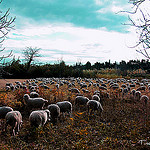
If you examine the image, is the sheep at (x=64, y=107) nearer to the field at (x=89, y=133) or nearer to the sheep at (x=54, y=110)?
the field at (x=89, y=133)

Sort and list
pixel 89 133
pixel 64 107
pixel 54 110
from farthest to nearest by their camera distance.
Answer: pixel 64 107, pixel 54 110, pixel 89 133

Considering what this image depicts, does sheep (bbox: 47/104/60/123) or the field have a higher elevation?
sheep (bbox: 47/104/60/123)

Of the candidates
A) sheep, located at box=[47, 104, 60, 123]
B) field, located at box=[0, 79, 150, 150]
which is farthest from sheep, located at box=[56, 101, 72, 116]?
sheep, located at box=[47, 104, 60, 123]

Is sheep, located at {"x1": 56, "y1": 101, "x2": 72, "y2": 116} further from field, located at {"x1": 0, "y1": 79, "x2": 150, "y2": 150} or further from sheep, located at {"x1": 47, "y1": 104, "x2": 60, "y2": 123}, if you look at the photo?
sheep, located at {"x1": 47, "y1": 104, "x2": 60, "y2": 123}

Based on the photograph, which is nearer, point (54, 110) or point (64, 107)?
point (54, 110)

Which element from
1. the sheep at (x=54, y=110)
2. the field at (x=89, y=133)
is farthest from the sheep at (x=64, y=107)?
the sheep at (x=54, y=110)

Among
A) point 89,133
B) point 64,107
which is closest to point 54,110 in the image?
point 64,107

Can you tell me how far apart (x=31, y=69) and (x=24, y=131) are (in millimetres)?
35160

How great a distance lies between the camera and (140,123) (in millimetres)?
7121

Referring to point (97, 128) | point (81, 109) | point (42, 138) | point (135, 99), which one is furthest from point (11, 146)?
point (135, 99)

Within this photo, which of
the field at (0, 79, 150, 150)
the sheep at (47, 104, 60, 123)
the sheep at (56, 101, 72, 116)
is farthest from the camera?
the sheep at (56, 101, 72, 116)

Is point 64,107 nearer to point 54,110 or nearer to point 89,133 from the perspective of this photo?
point 54,110

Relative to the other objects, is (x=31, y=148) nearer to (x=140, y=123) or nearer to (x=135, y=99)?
(x=140, y=123)

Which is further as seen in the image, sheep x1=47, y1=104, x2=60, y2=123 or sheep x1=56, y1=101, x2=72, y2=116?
sheep x1=56, y1=101, x2=72, y2=116
